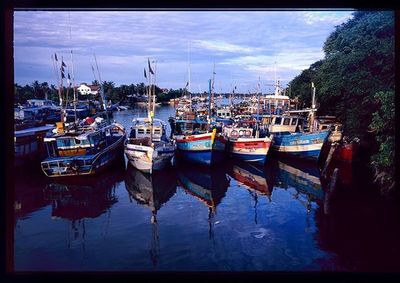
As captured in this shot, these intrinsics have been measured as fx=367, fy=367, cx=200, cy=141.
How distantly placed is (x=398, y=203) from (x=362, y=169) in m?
13.8

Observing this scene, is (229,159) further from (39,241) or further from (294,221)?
(39,241)

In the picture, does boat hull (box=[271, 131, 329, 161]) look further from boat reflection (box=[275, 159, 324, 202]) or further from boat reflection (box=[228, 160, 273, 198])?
boat reflection (box=[228, 160, 273, 198])

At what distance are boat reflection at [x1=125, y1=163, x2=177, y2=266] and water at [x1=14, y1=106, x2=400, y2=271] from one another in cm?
3

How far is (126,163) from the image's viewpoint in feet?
56.6

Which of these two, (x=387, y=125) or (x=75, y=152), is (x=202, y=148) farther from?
(x=387, y=125)

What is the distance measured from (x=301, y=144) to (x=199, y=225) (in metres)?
8.86

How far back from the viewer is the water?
278 inches

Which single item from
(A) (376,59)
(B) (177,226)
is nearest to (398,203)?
(B) (177,226)

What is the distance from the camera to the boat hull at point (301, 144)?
52.1 ft

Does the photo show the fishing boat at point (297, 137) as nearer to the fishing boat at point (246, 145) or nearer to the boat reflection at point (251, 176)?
the fishing boat at point (246, 145)

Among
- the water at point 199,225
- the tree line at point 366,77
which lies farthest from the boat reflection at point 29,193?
the tree line at point 366,77

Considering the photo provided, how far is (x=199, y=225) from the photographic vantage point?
9211 millimetres

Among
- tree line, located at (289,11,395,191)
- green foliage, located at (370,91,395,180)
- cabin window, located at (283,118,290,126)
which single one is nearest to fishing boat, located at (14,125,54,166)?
cabin window, located at (283,118,290,126)

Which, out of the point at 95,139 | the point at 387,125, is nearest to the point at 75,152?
the point at 95,139
